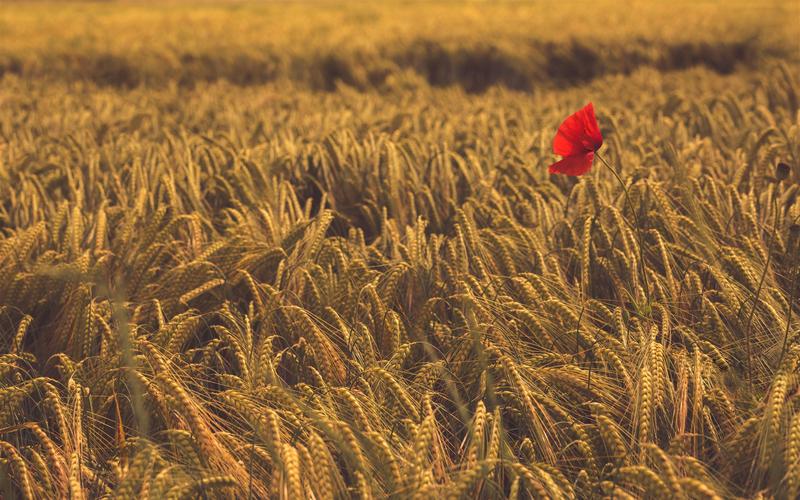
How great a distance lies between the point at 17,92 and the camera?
421 cm

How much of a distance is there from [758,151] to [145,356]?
1812mm

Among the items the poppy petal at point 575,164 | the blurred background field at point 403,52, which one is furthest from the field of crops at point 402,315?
the blurred background field at point 403,52

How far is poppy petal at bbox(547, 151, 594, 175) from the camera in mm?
1160

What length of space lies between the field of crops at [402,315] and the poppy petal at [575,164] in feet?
0.40

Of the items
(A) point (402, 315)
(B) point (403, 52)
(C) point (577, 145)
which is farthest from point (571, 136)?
(B) point (403, 52)

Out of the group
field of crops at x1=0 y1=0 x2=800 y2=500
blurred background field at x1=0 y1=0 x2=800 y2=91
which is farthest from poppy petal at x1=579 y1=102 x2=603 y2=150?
blurred background field at x1=0 y1=0 x2=800 y2=91

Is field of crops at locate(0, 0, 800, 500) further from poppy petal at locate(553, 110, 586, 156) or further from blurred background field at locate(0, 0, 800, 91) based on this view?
blurred background field at locate(0, 0, 800, 91)

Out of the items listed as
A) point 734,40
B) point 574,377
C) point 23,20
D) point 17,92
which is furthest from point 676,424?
point 23,20

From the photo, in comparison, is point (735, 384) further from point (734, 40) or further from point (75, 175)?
point (734, 40)

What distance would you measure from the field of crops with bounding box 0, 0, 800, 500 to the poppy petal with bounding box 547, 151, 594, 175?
0.40 ft

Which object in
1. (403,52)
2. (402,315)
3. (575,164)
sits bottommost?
(402,315)

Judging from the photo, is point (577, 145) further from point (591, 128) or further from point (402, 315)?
point (402, 315)

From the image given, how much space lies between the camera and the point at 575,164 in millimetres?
1171

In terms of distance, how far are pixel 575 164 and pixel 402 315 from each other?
0.48m
